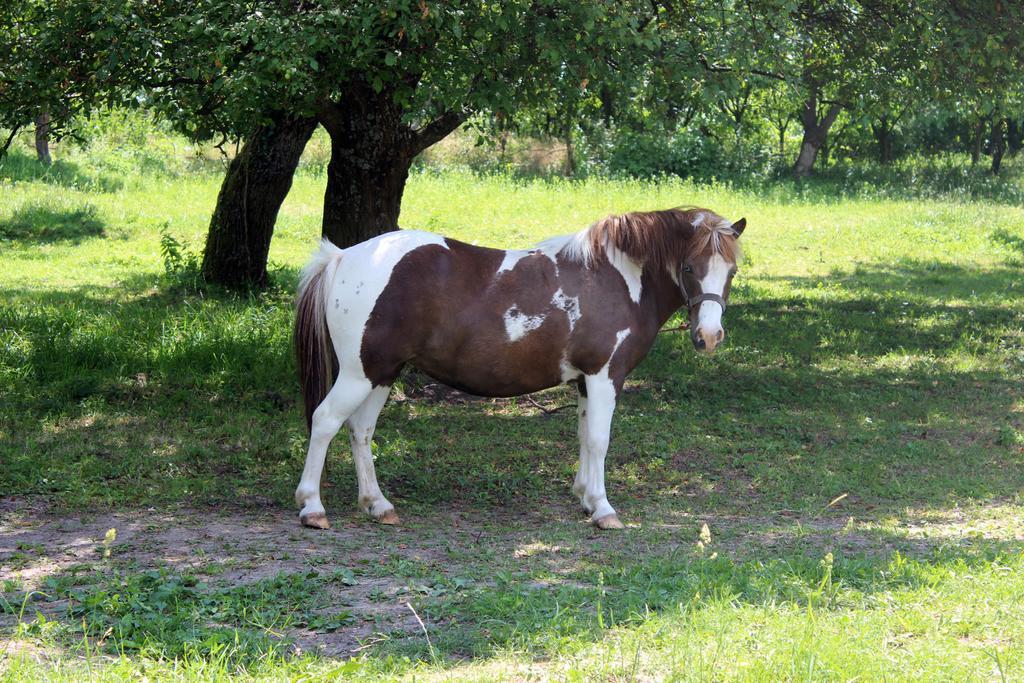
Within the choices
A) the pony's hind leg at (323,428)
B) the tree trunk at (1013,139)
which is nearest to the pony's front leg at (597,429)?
the pony's hind leg at (323,428)

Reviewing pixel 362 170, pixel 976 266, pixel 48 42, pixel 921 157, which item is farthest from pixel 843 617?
pixel 921 157

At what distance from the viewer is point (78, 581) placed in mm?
4699

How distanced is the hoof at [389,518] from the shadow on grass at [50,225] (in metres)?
11.9

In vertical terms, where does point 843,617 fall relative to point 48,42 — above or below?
below

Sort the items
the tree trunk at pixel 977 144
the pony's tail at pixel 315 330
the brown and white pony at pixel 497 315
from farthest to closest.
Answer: the tree trunk at pixel 977 144
the pony's tail at pixel 315 330
the brown and white pony at pixel 497 315

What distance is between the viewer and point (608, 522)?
20.6 feet

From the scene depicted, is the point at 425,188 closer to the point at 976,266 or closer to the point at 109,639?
the point at 976,266

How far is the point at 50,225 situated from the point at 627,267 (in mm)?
13245

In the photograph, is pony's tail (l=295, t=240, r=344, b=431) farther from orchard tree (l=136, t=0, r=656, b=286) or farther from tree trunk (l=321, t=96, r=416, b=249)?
tree trunk (l=321, t=96, r=416, b=249)

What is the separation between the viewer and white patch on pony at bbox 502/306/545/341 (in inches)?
249

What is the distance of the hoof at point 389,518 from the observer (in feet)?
20.5

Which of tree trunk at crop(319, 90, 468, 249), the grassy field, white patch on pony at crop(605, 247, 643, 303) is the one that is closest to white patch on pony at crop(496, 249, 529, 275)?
white patch on pony at crop(605, 247, 643, 303)

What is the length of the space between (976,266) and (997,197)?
9.89 meters

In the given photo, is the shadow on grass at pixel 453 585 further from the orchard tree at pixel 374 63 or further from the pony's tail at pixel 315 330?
the orchard tree at pixel 374 63
